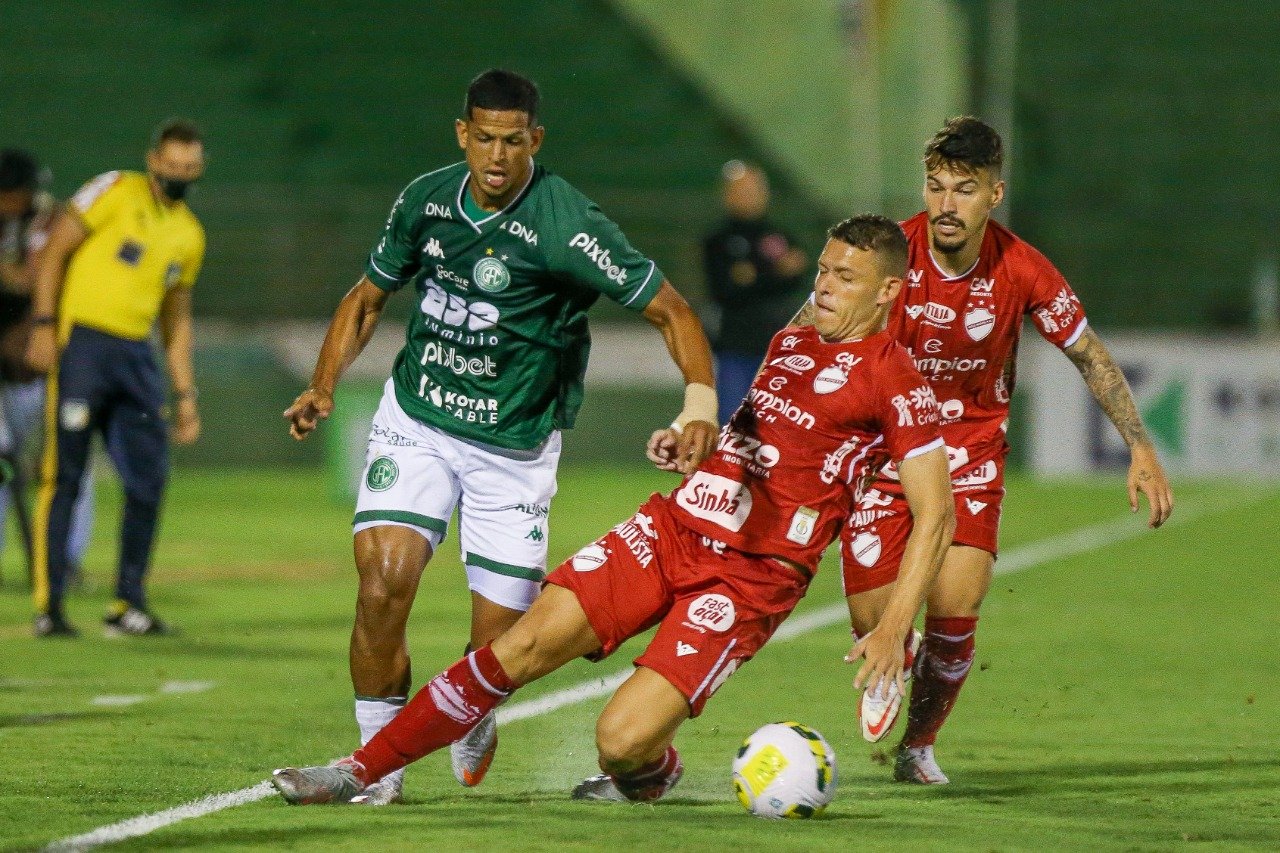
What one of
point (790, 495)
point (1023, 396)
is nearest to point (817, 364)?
point (790, 495)

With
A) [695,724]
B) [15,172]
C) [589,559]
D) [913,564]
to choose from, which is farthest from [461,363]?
[15,172]

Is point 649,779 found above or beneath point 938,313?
beneath

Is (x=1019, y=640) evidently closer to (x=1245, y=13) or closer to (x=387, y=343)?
(x=387, y=343)

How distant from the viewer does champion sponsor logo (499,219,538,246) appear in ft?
19.7

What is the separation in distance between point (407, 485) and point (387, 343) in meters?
15.3

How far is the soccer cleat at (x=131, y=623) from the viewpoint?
9781mm

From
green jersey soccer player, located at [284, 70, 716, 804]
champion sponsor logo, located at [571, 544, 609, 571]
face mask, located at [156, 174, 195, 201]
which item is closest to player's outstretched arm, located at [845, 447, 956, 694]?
green jersey soccer player, located at [284, 70, 716, 804]

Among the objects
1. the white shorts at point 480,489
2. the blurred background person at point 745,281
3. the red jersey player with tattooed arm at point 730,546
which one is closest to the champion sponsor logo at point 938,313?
the red jersey player with tattooed arm at point 730,546

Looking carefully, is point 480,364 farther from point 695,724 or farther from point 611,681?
point 611,681

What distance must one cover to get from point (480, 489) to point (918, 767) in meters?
1.53

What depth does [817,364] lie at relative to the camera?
230 inches

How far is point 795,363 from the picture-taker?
19.4 ft

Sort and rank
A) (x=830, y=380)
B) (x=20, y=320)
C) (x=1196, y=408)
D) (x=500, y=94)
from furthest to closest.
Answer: (x=1196, y=408)
(x=20, y=320)
(x=500, y=94)
(x=830, y=380)

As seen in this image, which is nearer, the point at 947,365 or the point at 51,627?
the point at 947,365
